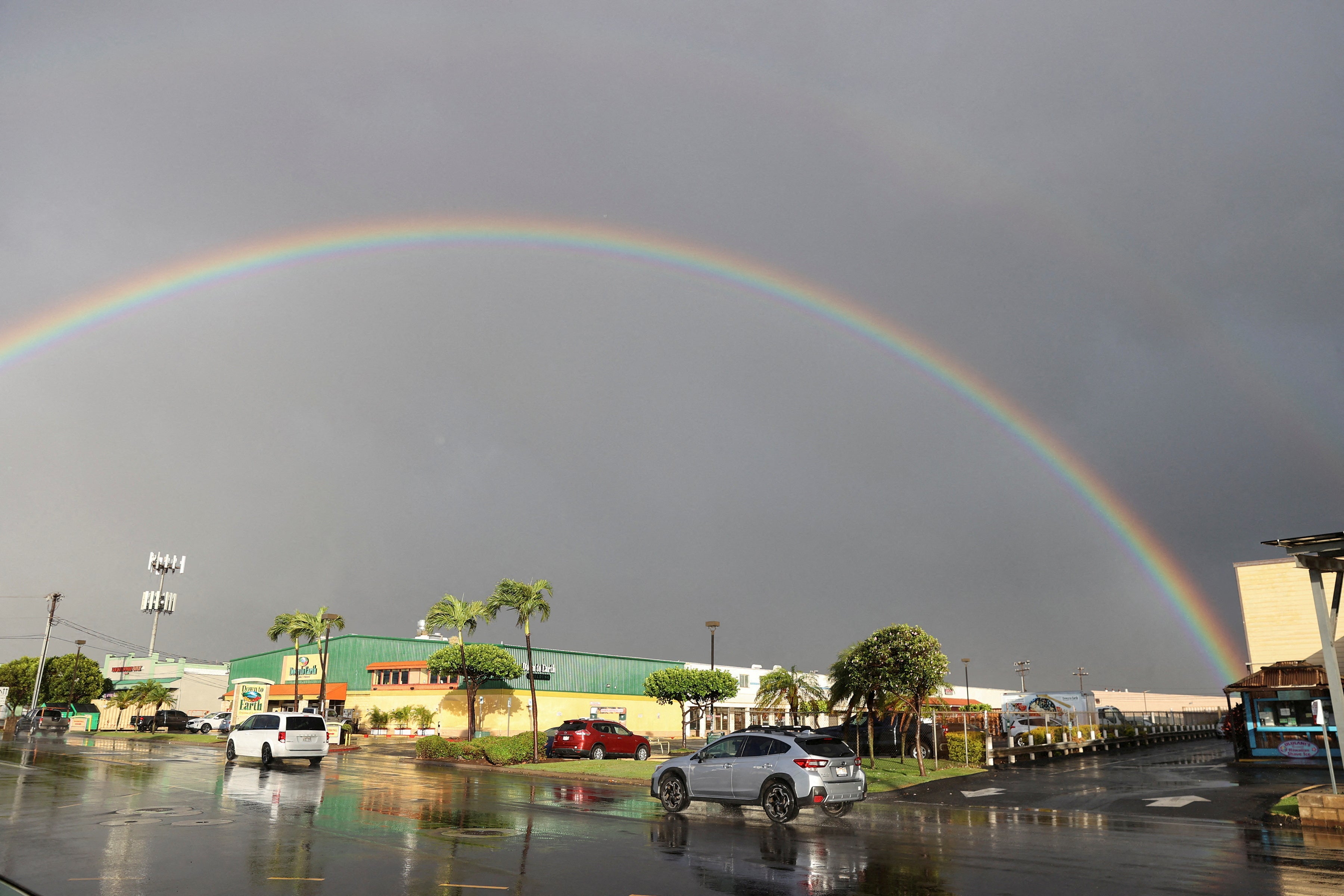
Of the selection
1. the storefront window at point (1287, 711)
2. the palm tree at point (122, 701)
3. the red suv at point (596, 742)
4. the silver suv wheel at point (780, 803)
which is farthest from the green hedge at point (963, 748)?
the palm tree at point (122, 701)

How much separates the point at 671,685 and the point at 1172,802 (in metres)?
44.3

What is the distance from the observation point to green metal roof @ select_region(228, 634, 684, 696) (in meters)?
63.1

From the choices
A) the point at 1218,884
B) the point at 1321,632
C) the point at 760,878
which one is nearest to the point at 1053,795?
the point at 1321,632

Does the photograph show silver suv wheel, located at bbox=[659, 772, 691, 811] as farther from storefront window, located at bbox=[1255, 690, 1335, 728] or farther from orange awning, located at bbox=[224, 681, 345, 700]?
orange awning, located at bbox=[224, 681, 345, 700]

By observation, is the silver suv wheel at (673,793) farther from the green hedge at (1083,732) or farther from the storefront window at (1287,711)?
the storefront window at (1287,711)

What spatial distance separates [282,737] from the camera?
94.1 feet

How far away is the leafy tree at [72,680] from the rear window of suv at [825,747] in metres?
104

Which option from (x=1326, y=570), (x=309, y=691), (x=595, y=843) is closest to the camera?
(x=595, y=843)

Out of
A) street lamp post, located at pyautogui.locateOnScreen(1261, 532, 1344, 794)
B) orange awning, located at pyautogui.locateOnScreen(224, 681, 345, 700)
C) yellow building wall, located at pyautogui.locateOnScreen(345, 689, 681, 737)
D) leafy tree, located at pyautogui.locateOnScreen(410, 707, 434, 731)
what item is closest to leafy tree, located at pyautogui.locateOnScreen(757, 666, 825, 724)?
yellow building wall, located at pyautogui.locateOnScreen(345, 689, 681, 737)

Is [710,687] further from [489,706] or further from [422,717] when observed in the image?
[422,717]

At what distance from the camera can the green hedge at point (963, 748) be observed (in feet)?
112

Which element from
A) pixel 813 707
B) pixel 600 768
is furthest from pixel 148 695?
pixel 600 768

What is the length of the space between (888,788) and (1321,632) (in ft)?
43.6

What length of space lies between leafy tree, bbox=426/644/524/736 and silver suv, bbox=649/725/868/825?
128ft
